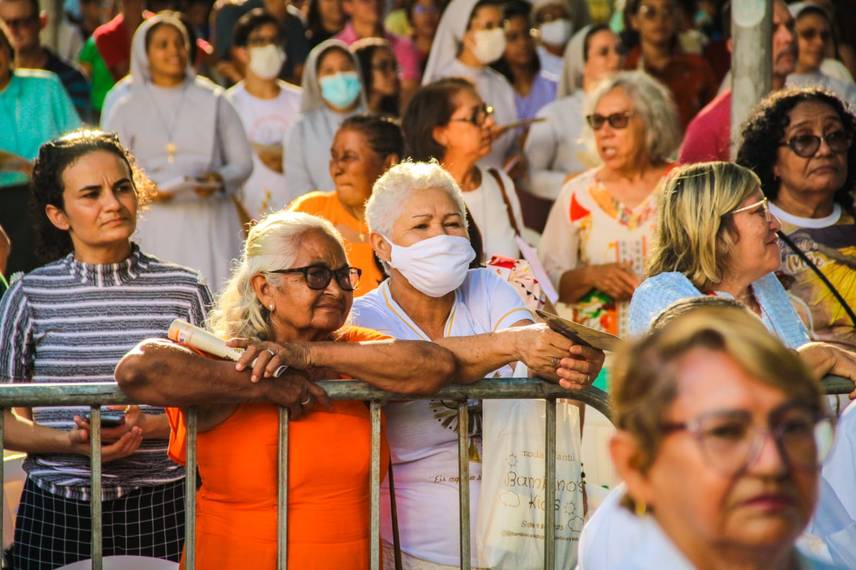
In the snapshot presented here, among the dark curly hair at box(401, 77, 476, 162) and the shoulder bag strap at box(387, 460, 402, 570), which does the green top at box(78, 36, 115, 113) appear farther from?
the shoulder bag strap at box(387, 460, 402, 570)

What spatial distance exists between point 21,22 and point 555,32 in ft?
14.4

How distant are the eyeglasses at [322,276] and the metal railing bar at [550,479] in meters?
0.69

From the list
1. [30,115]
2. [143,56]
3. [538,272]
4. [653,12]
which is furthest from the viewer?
[653,12]

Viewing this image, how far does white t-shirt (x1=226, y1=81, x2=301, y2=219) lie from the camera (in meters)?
9.12

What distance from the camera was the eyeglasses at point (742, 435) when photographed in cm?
220

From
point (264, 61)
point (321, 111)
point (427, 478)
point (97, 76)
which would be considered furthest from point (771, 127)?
point (97, 76)

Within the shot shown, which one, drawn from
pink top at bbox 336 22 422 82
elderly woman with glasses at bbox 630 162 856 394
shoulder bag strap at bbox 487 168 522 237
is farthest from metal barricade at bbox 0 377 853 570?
pink top at bbox 336 22 422 82

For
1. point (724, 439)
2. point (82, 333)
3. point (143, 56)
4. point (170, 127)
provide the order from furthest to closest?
point (143, 56) → point (170, 127) → point (82, 333) → point (724, 439)

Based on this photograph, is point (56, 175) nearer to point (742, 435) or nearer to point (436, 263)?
point (436, 263)

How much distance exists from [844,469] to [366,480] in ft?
4.26

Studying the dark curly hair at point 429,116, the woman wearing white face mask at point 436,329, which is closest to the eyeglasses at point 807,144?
the woman wearing white face mask at point 436,329

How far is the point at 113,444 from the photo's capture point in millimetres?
4363

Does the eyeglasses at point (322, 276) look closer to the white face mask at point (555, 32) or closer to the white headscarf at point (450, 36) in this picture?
the white headscarf at point (450, 36)

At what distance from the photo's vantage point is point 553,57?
11633mm
